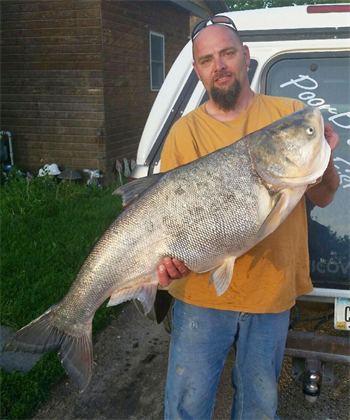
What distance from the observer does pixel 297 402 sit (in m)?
3.28

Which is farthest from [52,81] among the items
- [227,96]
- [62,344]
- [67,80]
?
[62,344]

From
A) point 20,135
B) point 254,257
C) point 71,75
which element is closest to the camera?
point 254,257

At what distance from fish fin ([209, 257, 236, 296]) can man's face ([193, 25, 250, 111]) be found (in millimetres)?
811

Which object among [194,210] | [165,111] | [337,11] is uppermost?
[337,11]

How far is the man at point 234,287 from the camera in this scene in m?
2.36

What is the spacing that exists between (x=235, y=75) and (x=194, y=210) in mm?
806

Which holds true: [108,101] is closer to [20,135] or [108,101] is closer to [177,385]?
[20,135]

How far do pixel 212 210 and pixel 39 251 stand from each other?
3.86m

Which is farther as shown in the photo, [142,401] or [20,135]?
[20,135]

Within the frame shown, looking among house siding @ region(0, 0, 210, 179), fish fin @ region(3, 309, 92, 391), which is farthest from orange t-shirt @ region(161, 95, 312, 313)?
house siding @ region(0, 0, 210, 179)

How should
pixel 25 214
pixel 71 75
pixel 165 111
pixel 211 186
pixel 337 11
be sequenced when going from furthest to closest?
pixel 71 75, pixel 25 214, pixel 165 111, pixel 337 11, pixel 211 186

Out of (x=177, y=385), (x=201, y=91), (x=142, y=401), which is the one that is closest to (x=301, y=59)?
(x=201, y=91)

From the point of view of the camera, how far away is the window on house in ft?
38.1

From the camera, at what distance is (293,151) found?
2057 millimetres
